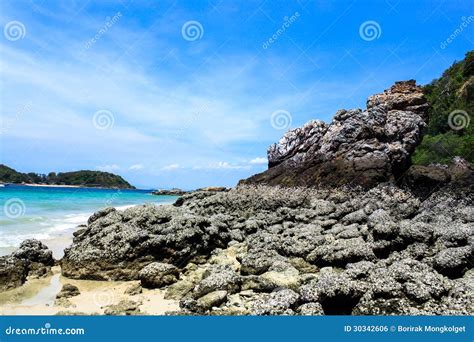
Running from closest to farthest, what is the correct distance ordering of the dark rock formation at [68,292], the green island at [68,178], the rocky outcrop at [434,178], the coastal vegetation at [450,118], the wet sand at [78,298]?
the wet sand at [78,298] < the dark rock formation at [68,292] < the rocky outcrop at [434,178] < the coastal vegetation at [450,118] < the green island at [68,178]

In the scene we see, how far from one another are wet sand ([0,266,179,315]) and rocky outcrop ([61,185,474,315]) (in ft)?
1.44

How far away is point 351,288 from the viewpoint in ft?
30.9

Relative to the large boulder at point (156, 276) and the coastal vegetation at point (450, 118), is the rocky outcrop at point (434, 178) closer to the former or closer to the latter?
the coastal vegetation at point (450, 118)

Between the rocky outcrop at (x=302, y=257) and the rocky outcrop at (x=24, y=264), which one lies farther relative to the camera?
the rocky outcrop at (x=24, y=264)

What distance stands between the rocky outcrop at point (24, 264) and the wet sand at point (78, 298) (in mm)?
346

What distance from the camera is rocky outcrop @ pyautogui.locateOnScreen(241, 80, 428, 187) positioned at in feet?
84.6

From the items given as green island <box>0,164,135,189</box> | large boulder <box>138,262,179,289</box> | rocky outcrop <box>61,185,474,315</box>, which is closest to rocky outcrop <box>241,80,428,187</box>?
rocky outcrop <box>61,185,474,315</box>

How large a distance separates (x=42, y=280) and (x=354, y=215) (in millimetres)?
13048

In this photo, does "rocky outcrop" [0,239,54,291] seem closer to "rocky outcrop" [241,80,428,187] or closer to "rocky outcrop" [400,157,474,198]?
"rocky outcrop" [241,80,428,187]

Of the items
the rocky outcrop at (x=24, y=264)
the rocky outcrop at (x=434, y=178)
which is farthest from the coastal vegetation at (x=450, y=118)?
the rocky outcrop at (x=24, y=264)

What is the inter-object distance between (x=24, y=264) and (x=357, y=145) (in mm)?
21982

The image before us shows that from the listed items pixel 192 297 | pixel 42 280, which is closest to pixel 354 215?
pixel 192 297

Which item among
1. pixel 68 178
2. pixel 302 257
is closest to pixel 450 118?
pixel 302 257

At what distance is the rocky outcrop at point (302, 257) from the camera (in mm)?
9359
